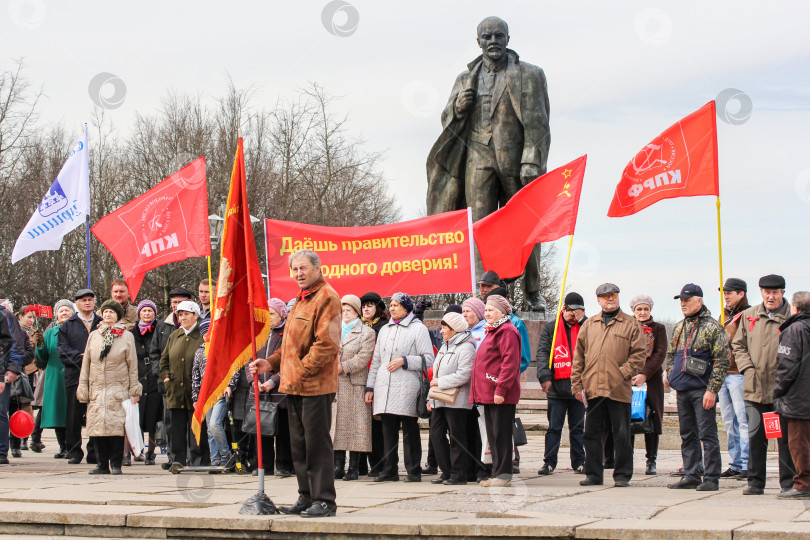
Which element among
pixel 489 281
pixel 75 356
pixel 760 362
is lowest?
pixel 760 362

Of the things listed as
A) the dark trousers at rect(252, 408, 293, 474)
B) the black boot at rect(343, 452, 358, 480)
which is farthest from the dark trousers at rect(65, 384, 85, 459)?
the black boot at rect(343, 452, 358, 480)

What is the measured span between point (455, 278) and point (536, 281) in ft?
12.8

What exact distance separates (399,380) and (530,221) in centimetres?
226

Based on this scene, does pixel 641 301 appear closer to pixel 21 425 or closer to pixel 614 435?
pixel 614 435

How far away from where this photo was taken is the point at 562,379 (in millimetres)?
10922

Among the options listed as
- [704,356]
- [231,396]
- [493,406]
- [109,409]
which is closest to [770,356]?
[704,356]

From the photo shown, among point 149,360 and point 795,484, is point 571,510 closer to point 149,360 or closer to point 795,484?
point 795,484

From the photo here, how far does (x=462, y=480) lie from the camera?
9.85 metres

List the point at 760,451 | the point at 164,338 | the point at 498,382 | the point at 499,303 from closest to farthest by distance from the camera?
1. the point at 760,451
2. the point at 498,382
3. the point at 499,303
4. the point at 164,338

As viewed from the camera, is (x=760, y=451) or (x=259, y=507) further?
(x=760, y=451)

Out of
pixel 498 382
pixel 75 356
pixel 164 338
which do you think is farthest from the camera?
pixel 164 338

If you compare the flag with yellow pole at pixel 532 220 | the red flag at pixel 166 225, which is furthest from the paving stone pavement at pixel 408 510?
the red flag at pixel 166 225

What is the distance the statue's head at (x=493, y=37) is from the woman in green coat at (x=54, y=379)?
20.6 feet

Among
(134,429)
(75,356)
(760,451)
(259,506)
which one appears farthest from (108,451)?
(760,451)
